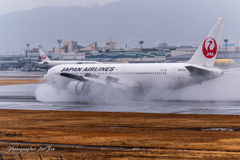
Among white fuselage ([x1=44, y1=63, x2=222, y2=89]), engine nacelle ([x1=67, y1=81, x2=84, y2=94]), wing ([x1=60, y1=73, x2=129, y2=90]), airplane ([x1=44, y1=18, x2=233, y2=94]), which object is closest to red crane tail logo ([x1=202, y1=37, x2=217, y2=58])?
airplane ([x1=44, y1=18, x2=233, y2=94])

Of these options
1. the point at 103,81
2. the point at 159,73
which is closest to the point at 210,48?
the point at 159,73

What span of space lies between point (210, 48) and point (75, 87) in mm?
15364

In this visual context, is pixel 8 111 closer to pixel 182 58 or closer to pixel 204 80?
pixel 204 80

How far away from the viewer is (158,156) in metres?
16.0

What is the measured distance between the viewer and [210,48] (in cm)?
3997

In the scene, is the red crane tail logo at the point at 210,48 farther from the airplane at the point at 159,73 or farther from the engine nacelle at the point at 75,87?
the engine nacelle at the point at 75,87

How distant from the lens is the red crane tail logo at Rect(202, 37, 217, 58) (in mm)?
39906

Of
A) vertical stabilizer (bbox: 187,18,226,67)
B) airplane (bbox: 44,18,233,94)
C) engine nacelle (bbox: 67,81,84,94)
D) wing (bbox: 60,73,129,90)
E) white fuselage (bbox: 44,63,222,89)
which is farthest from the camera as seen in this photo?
engine nacelle (bbox: 67,81,84,94)

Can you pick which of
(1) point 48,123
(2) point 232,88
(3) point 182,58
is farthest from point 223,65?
(1) point 48,123

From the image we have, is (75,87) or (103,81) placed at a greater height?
(103,81)

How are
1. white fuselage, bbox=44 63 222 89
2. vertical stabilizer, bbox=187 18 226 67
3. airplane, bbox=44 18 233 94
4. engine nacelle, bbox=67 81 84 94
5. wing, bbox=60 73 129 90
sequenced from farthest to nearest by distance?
engine nacelle, bbox=67 81 84 94 < wing, bbox=60 73 129 90 < vertical stabilizer, bbox=187 18 226 67 < white fuselage, bbox=44 63 222 89 < airplane, bbox=44 18 233 94

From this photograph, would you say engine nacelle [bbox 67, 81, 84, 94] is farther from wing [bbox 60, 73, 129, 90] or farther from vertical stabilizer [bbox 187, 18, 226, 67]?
vertical stabilizer [bbox 187, 18, 226, 67]

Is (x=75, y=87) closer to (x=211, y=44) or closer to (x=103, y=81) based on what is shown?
(x=103, y=81)

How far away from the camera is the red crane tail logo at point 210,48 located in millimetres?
39906
